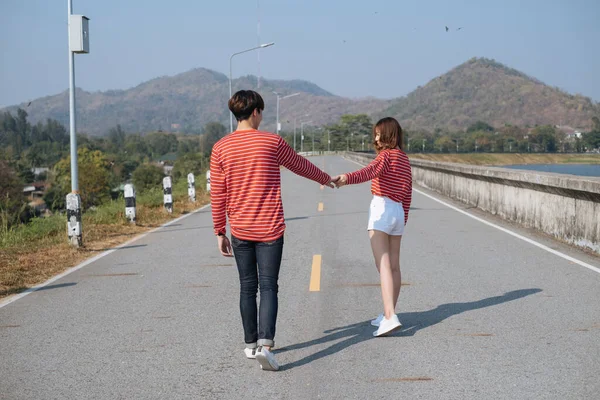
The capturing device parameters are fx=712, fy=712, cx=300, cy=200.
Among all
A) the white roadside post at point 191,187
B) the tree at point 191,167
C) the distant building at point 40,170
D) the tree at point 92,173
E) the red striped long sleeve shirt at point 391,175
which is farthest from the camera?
the distant building at point 40,170

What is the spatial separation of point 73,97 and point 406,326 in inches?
355

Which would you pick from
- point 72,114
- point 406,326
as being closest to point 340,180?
point 406,326

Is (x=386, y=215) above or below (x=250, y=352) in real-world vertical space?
above

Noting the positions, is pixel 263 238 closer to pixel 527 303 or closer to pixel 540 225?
pixel 527 303

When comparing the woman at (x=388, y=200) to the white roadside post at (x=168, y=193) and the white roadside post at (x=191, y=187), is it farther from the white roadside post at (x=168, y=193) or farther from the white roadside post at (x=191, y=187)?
the white roadside post at (x=191, y=187)

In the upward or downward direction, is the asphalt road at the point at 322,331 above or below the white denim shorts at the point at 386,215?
below

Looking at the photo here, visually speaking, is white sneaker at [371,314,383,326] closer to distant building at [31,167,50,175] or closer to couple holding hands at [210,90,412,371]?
couple holding hands at [210,90,412,371]

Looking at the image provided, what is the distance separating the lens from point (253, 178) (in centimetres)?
508

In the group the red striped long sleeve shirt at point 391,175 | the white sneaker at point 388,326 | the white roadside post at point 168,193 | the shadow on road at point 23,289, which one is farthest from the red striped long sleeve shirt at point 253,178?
the white roadside post at point 168,193

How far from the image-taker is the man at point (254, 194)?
16.6 ft

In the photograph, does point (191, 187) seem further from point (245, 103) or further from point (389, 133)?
point (245, 103)

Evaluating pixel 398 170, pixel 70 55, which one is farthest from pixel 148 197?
pixel 398 170

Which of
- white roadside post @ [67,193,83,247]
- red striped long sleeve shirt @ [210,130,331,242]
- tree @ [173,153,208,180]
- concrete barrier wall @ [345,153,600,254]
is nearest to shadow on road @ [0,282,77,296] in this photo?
white roadside post @ [67,193,83,247]

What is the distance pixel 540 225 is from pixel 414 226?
8.02 ft
